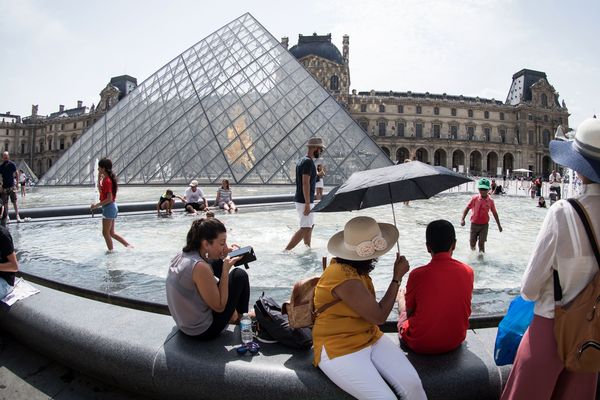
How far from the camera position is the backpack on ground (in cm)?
204

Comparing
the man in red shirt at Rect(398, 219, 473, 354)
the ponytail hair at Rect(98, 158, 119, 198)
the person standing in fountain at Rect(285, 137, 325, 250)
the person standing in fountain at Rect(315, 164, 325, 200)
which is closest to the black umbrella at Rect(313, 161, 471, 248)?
the man in red shirt at Rect(398, 219, 473, 354)

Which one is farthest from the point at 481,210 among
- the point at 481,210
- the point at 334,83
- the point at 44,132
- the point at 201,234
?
the point at 44,132

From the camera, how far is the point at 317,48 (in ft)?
196

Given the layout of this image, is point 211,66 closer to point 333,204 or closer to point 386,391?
point 333,204

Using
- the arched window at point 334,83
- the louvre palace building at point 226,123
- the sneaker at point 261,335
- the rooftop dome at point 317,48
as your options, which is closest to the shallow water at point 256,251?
the sneaker at point 261,335

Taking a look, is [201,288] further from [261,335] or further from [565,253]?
[565,253]

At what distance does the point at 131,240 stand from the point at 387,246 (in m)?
4.61

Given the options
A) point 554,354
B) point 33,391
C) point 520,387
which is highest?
point 554,354

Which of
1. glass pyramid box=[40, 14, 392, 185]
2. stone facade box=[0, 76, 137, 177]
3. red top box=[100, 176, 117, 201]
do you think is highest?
stone facade box=[0, 76, 137, 177]

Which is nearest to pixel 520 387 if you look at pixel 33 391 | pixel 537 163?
pixel 33 391

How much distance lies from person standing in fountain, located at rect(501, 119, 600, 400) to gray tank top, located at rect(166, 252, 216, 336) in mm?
1368

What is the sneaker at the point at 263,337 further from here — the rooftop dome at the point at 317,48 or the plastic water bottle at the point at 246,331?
the rooftop dome at the point at 317,48

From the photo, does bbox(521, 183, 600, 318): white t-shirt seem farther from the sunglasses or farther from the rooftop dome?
the rooftop dome

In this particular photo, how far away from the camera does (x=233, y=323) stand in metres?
2.36
